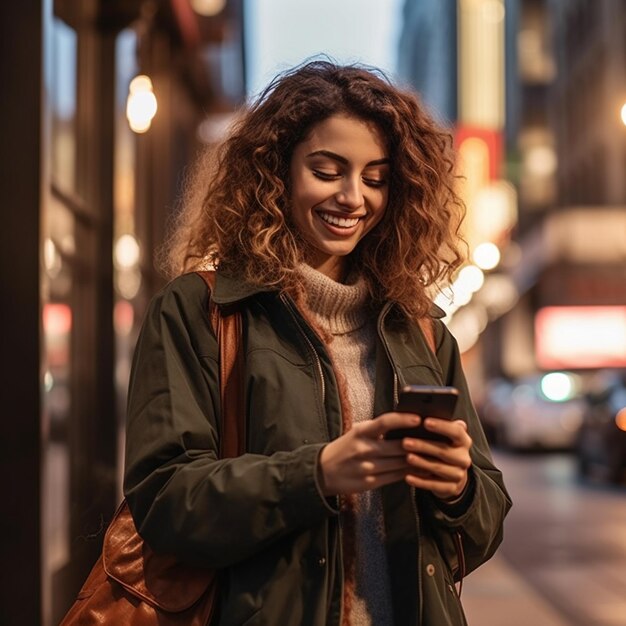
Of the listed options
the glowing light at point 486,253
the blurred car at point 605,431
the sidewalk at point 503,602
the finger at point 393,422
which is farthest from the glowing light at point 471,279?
the finger at point 393,422

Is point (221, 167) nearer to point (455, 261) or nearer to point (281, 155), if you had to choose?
point (281, 155)

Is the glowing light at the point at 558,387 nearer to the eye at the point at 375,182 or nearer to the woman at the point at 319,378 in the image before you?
the woman at the point at 319,378

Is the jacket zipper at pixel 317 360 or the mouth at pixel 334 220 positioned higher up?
the mouth at pixel 334 220

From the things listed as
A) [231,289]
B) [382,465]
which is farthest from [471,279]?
[382,465]

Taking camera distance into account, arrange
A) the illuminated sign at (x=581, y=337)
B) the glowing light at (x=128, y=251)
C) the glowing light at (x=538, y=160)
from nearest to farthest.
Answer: the glowing light at (x=128, y=251)
the illuminated sign at (x=581, y=337)
the glowing light at (x=538, y=160)

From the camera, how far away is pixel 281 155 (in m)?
2.55

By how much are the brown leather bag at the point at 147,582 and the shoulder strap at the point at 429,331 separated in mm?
489

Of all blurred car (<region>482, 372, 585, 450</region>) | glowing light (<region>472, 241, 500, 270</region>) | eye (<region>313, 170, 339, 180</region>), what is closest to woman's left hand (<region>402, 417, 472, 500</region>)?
eye (<region>313, 170, 339, 180</region>)

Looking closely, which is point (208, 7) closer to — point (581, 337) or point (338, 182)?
point (338, 182)

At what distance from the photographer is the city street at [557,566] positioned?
7609mm

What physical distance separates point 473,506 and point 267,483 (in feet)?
1.41

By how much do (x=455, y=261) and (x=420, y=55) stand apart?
13498 centimetres

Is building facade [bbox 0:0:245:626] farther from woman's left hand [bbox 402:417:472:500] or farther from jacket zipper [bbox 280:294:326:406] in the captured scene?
woman's left hand [bbox 402:417:472:500]

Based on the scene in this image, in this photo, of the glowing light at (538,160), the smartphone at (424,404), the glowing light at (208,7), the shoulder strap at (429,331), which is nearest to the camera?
the smartphone at (424,404)
